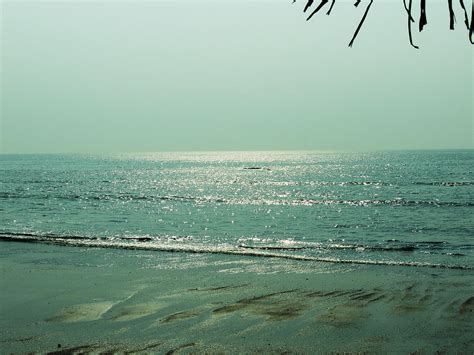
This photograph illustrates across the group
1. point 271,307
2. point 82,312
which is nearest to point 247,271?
point 271,307

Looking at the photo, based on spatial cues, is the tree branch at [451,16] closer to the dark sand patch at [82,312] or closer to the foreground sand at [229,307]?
the foreground sand at [229,307]

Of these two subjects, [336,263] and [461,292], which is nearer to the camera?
[461,292]

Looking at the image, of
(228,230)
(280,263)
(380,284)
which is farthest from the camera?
(228,230)

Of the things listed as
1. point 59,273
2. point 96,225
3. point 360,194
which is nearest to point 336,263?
point 59,273

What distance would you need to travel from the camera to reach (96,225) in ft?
89.2

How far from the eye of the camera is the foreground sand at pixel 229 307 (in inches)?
286

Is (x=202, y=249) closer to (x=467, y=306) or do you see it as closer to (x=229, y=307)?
(x=229, y=307)

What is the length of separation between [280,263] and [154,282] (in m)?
4.55

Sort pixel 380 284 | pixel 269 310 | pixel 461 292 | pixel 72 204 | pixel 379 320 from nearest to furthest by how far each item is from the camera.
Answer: pixel 379 320 → pixel 269 310 → pixel 461 292 → pixel 380 284 → pixel 72 204

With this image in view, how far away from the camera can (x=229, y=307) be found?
926cm

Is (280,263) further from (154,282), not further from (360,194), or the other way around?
(360,194)

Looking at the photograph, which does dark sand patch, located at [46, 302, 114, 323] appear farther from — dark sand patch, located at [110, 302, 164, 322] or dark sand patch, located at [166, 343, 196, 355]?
dark sand patch, located at [166, 343, 196, 355]

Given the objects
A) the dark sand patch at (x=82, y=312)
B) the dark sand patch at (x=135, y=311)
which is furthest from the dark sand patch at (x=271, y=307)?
the dark sand patch at (x=82, y=312)

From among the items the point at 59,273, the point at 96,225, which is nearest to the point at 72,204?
the point at 96,225
